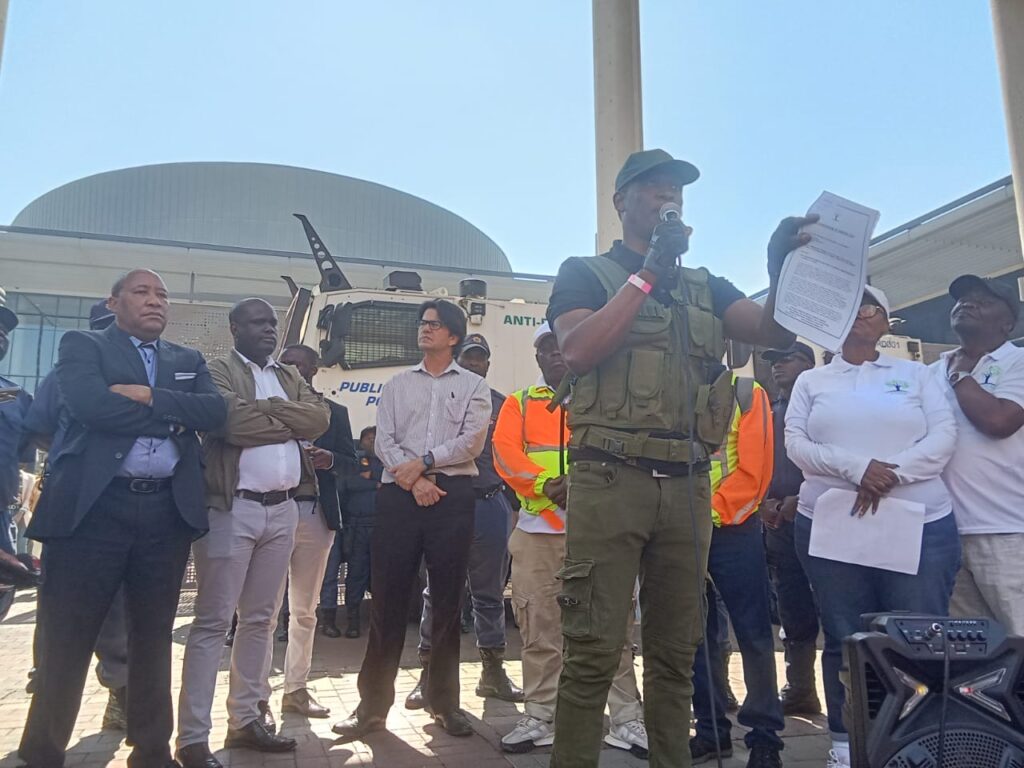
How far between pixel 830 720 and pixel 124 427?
9.62 feet

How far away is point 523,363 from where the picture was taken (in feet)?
25.6

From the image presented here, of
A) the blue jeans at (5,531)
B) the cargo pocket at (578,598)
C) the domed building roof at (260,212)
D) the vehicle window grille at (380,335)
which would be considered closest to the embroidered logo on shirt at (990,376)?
the cargo pocket at (578,598)

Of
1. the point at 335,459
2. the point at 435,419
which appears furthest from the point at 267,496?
the point at 335,459

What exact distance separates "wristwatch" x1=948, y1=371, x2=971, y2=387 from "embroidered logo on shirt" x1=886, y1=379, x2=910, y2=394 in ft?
0.79

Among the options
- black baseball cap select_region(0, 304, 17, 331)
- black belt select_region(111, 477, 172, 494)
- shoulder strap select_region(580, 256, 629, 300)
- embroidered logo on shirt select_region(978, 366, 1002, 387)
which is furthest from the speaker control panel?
black baseball cap select_region(0, 304, 17, 331)

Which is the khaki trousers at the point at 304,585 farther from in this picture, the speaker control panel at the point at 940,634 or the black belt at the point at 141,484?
the speaker control panel at the point at 940,634

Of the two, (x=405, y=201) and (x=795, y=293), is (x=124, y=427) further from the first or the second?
(x=405, y=201)

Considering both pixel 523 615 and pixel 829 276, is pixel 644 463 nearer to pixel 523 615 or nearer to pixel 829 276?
pixel 829 276

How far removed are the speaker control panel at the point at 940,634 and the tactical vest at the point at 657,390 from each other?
0.68 m

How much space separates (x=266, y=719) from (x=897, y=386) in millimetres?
3120

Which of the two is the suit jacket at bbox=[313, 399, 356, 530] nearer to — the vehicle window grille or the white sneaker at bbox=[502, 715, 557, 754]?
the white sneaker at bbox=[502, 715, 557, 754]

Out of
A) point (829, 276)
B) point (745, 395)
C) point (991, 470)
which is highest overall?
point (829, 276)

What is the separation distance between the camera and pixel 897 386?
299cm

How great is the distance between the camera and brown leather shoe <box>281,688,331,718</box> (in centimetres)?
384
